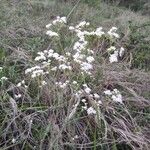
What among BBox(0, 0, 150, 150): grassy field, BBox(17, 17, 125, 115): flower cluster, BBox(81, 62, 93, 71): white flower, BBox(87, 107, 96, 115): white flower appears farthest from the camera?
BBox(81, 62, 93, 71): white flower

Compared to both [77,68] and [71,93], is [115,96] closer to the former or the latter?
[71,93]

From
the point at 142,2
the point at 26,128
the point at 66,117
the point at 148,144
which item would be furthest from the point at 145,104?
the point at 142,2

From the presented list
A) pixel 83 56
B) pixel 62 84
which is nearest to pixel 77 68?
pixel 83 56

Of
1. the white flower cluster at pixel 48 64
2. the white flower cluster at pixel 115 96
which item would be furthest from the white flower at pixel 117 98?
the white flower cluster at pixel 48 64

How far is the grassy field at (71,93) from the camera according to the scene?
13.5ft

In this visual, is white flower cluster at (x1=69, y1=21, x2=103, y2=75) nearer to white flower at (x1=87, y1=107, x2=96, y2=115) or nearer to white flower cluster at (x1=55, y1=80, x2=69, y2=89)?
white flower cluster at (x1=55, y1=80, x2=69, y2=89)

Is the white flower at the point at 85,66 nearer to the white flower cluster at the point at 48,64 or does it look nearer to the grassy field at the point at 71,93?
the grassy field at the point at 71,93

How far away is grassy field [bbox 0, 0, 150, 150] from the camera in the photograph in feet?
13.5

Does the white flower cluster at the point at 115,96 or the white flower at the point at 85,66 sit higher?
the white flower at the point at 85,66

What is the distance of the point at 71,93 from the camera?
442cm

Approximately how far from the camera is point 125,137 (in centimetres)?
416

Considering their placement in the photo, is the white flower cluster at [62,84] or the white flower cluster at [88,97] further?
the white flower cluster at [62,84]

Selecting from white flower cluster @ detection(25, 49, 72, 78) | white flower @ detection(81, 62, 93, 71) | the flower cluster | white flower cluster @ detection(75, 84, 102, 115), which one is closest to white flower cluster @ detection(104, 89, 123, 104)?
the flower cluster

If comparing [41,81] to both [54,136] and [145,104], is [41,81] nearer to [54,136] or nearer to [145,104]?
[54,136]
